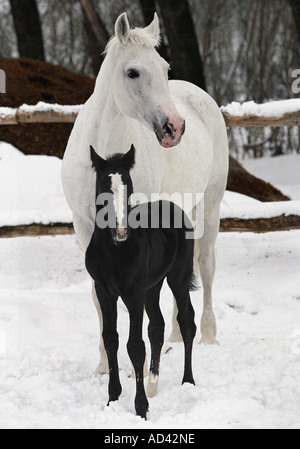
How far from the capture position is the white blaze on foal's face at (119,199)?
9.95ft

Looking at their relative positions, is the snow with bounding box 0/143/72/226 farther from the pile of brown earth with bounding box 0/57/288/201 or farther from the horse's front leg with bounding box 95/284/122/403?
the horse's front leg with bounding box 95/284/122/403

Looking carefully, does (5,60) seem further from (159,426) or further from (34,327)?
(159,426)

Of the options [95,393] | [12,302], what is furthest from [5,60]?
[95,393]

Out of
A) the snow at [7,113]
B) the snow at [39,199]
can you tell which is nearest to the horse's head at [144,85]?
the snow at [39,199]

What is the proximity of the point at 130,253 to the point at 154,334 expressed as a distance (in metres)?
0.66

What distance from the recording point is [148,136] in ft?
13.3

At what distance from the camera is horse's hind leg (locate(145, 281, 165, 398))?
3.58 metres

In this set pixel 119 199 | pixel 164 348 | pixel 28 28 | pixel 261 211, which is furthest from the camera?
pixel 28 28

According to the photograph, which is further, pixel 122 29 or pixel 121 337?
pixel 121 337

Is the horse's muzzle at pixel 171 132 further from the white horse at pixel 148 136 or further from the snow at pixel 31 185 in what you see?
the snow at pixel 31 185

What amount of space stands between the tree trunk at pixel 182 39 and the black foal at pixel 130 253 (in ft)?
21.4

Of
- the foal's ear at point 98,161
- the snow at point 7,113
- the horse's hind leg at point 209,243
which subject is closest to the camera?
the foal's ear at point 98,161

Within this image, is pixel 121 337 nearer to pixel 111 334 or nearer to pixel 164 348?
pixel 164 348

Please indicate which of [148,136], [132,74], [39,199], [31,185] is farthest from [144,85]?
[31,185]
